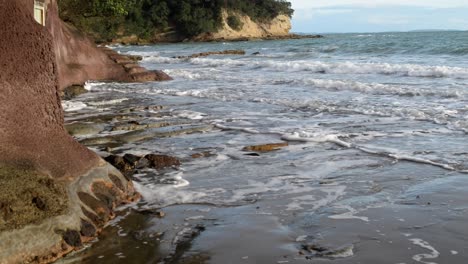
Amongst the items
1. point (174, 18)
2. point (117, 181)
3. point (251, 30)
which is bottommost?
point (117, 181)

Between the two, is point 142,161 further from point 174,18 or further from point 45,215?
point 174,18

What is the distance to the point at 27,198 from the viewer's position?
4.23m

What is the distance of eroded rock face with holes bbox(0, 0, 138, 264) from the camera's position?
4.05 m

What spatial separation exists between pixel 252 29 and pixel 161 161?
84.2 metres

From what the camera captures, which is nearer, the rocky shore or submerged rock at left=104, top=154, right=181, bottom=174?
the rocky shore

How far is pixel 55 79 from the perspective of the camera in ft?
17.7

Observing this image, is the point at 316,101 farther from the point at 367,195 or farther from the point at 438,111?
the point at 367,195

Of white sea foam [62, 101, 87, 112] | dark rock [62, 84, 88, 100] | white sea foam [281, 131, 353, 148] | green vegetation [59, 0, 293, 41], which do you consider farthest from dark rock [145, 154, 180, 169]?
green vegetation [59, 0, 293, 41]

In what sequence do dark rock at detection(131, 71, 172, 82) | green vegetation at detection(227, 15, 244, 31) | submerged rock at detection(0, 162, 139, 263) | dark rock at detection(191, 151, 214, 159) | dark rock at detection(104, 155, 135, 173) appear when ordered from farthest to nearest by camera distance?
green vegetation at detection(227, 15, 244, 31), dark rock at detection(131, 71, 172, 82), dark rock at detection(191, 151, 214, 159), dark rock at detection(104, 155, 135, 173), submerged rock at detection(0, 162, 139, 263)

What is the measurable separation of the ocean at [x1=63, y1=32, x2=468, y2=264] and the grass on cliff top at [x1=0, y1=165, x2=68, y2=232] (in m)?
0.41

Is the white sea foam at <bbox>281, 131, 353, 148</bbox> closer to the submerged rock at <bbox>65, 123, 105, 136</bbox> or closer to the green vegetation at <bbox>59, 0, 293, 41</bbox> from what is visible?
the submerged rock at <bbox>65, 123, 105, 136</bbox>

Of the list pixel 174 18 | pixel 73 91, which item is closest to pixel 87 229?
pixel 73 91

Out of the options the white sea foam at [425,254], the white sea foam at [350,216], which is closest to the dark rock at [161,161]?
the white sea foam at [350,216]

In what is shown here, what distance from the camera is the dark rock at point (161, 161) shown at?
7.06 m
